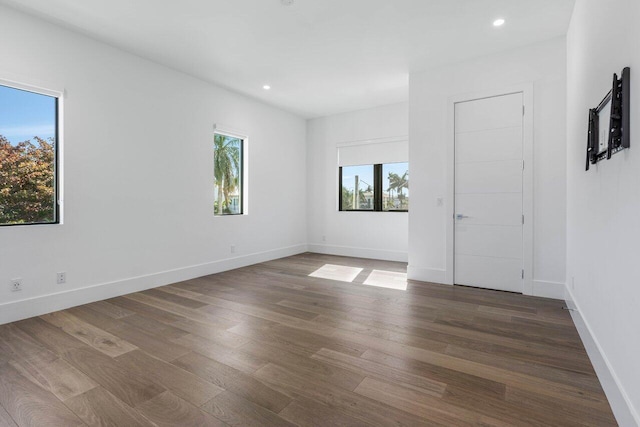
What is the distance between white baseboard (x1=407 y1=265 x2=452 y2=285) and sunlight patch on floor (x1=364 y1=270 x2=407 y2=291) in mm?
146

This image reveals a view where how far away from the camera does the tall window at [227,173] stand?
514cm

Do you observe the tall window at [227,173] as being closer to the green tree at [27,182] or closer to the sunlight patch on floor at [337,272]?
the sunlight patch on floor at [337,272]

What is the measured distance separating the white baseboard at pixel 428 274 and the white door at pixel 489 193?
164mm

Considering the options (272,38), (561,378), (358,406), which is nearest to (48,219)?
(272,38)

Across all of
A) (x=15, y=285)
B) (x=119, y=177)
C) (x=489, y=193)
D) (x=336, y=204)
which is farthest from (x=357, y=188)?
(x=15, y=285)

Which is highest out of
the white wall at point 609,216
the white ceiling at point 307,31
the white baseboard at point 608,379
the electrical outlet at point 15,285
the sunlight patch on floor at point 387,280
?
the white ceiling at point 307,31

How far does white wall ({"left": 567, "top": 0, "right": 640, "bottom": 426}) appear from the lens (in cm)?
143

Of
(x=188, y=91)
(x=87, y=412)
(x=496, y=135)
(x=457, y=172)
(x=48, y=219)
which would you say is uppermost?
(x=188, y=91)

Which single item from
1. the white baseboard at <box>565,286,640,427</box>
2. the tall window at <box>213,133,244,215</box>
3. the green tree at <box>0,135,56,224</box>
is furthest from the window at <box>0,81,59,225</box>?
the white baseboard at <box>565,286,640,427</box>

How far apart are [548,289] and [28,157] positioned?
5.70 m

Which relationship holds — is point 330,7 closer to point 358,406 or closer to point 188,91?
point 188,91

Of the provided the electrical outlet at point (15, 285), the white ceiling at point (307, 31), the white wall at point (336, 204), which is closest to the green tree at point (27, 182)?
the electrical outlet at point (15, 285)

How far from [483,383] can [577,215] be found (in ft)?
6.37

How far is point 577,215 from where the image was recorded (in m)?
2.87
